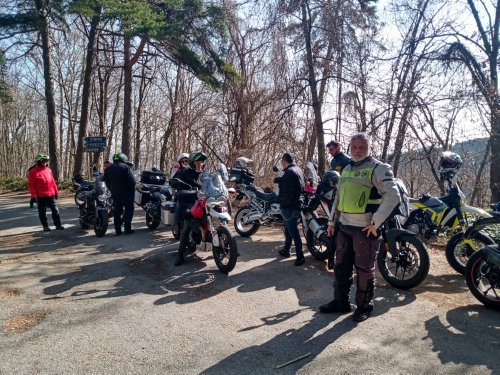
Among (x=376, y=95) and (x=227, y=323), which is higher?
(x=376, y=95)

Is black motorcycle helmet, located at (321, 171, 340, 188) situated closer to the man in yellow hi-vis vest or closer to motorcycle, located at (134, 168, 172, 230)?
the man in yellow hi-vis vest

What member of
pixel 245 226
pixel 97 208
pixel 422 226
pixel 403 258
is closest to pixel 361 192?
pixel 403 258

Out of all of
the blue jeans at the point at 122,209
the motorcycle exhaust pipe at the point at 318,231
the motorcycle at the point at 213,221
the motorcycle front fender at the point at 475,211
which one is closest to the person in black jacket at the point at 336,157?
the motorcycle exhaust pipe at the point at 318,231

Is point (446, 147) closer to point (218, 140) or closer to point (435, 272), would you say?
point (435, 272)

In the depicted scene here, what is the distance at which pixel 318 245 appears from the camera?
6.32 metres

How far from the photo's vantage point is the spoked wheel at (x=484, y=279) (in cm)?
418

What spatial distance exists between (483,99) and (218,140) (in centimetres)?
994

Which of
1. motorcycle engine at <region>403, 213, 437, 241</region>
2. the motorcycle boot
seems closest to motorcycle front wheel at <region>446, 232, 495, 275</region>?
motorcycle engine at <region>403, 213, 437, 241</region>

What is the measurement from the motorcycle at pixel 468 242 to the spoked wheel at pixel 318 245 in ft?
5.92

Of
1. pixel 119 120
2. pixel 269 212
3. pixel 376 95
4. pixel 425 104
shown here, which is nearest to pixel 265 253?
pixel 269 212

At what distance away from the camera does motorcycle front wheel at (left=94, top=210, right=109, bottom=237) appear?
8297 mm

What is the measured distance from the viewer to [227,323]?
3.94 m

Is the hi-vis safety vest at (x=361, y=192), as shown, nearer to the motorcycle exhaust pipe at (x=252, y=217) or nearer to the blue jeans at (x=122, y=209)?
the motorcycle exhaust pipe at (x=252, y=217)

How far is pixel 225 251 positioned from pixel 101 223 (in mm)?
3984
